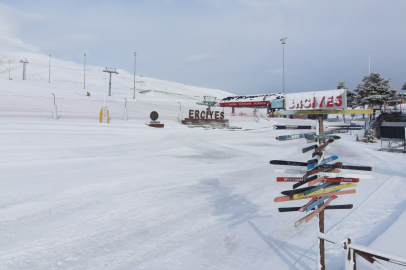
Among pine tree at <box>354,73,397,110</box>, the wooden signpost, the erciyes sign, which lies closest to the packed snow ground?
the wooden signpost

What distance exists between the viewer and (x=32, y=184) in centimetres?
768

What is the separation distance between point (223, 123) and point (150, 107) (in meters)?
11.9

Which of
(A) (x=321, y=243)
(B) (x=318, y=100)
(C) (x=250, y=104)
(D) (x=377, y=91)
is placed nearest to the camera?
(A) (x=321, y=243)

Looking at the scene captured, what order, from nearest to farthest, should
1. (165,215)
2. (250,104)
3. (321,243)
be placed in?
(321,243), (165,215), (250,104)

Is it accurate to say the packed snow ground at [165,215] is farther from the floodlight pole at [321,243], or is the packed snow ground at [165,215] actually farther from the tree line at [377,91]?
the tree line at [377,91]

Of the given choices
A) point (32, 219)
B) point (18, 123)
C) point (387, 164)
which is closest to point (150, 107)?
point (18, 123)

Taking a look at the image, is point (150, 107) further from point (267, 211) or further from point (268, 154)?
point (267, 211)

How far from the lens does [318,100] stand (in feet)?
12.0

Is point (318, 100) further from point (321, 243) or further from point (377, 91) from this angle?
point (377, 91)

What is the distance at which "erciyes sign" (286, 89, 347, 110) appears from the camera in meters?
3.49

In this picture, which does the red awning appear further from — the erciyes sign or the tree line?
the erciyes sign

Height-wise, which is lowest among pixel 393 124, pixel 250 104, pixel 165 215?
pixel 165 215

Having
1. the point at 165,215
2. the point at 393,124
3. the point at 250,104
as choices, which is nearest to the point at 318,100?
the point at 165,215

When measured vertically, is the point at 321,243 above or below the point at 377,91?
below
